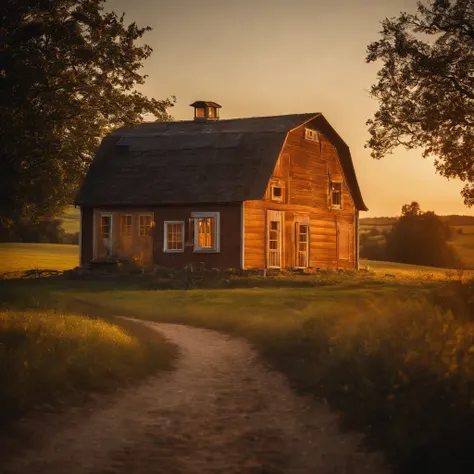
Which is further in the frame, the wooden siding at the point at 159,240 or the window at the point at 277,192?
the window at the point at 277,192

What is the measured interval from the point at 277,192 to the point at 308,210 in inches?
122

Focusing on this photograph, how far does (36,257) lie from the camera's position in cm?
5862

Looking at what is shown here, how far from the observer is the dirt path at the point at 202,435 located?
8383mm

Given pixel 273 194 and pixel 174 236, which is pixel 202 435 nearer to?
pixel 174 236

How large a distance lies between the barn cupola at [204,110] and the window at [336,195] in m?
8.24

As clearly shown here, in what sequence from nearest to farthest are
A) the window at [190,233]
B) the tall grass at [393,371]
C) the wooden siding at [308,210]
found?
the tall grass at [393,371], the wooden siding at [308,210], the window at [190,233]

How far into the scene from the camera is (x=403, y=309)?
1477 centimetres

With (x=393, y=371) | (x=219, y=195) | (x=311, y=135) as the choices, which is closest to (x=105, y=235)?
(x=219, y=195)

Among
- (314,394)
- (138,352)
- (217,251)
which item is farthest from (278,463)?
(217,251)

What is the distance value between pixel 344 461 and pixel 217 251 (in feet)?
96.7

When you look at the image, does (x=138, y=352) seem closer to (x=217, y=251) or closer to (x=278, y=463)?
(x=278, y=463)

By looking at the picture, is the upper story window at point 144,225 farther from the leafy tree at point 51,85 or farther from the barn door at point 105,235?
the leafy tree at point 51,85

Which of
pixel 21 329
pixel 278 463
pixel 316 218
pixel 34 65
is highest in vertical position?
pixel 34 65

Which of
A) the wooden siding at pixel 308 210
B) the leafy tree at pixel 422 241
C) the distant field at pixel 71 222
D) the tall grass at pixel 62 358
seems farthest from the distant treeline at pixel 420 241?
the tall grass at pixel 62 358
